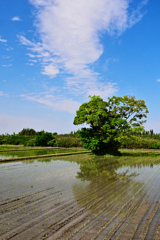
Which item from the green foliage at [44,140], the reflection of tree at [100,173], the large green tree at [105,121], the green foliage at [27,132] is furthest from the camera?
the green foliage at [27,132]

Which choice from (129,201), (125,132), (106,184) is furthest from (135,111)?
(129,201)

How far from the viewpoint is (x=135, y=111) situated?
83.4 feet

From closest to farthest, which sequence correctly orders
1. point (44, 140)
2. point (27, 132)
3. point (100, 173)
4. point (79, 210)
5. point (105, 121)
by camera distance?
point (79, 210)
point (100, 173)
point (105, 121)
point (44, 140)
point (27, 132)

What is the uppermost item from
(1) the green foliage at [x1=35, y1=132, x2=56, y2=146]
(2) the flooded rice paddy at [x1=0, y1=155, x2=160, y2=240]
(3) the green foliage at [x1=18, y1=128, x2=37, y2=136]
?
(3) the green foliage at [x1=18, y1=128, x2=37, y2=136]

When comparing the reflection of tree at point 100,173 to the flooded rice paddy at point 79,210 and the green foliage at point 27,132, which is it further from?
the green foliage at point 27,132

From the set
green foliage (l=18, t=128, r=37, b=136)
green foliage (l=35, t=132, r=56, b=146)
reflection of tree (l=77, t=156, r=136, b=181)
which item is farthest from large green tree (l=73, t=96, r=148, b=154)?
green foliage (l=18, t=128, r=37, b=136)

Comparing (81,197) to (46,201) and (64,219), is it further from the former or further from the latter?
(64,219)

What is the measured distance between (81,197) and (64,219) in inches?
79.5

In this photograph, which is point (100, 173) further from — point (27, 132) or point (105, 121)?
point (27, 132)

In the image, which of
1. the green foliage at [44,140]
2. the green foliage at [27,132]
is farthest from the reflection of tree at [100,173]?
the green foliage at [27,132]

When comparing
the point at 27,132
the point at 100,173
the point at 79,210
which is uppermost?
the point at 27,132

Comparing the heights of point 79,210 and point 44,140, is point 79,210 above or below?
below

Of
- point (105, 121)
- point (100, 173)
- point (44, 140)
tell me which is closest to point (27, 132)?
point (44, 140)

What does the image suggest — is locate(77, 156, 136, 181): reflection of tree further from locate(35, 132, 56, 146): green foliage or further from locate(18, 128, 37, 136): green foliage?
locate(18, 128, 37, 136): green foliage
